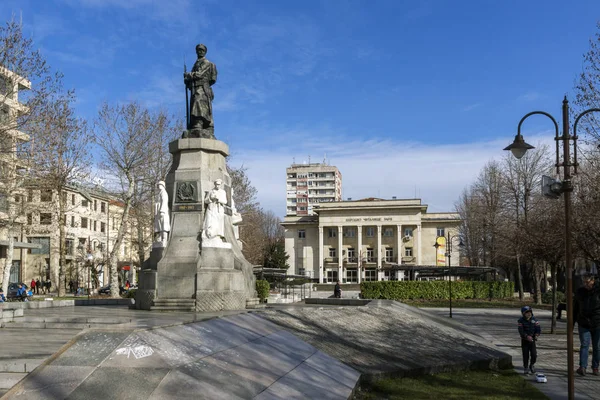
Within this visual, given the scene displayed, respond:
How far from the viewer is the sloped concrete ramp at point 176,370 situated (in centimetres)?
542

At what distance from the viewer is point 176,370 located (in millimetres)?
5836

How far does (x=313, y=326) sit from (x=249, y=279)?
476 centimetres

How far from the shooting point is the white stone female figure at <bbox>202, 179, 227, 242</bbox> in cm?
1434

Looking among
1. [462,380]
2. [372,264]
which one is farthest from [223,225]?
[372,264]

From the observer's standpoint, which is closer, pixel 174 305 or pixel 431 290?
pixel 174 305

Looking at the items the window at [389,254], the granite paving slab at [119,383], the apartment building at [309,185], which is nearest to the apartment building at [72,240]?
the granite paving slab at [119,383]

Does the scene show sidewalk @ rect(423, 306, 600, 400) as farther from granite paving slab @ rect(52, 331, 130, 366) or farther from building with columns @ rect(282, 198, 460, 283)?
building with columns @ rect(282, 198, 460, 283)

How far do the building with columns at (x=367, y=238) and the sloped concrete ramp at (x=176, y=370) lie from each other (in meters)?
77.5

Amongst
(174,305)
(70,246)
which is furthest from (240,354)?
(70,246)

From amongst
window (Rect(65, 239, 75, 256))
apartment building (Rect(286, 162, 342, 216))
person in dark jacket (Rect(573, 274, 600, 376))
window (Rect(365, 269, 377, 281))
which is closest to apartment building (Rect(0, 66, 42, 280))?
person in dark jacket (Rect(573, 274, 600, 376))

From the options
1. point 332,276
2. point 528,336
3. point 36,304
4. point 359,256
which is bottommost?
point 332,276

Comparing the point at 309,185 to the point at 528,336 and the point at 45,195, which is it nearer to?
the point at 45,195

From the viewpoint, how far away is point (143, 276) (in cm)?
1442

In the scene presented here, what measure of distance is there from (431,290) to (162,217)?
3158 centimetres
